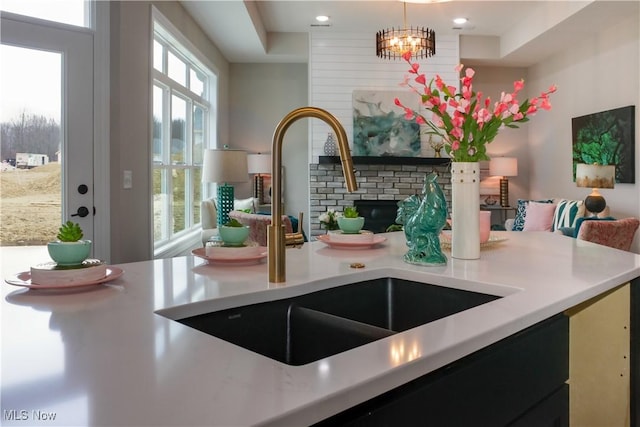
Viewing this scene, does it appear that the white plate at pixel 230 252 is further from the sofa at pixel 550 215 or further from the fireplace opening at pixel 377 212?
the fireplace opening at pixel 377 212

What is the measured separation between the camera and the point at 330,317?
104 cm

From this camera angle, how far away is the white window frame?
13.8ft

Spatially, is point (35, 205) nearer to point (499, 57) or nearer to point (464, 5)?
A: point (464, 5)

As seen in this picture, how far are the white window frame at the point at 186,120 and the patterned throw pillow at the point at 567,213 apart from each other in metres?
4.05

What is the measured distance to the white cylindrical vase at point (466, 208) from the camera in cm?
154

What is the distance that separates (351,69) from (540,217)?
9.94ft

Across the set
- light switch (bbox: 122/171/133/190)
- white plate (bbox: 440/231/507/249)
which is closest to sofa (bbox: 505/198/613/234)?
white plate (bbox: 440/231/507/249)

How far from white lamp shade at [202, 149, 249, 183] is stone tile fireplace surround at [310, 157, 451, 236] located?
2.01 meters

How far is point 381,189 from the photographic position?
645 cm

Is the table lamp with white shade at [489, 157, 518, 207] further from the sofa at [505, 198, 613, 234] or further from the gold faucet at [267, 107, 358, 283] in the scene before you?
the gold faucet at [267, 107, 358, 283]

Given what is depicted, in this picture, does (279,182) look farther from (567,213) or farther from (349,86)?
(349,86)

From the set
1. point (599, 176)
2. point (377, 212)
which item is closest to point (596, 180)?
point (599, 176)

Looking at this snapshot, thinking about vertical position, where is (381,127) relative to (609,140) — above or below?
above

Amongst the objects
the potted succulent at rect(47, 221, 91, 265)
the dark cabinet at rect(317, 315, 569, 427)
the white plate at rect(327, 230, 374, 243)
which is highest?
the potted succulent at rect(47, 221, 91, 265)
